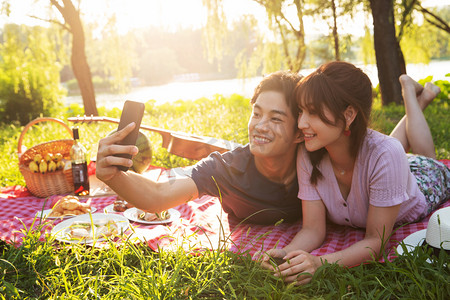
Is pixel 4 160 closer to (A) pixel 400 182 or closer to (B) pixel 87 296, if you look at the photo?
(B) pixel 87 296

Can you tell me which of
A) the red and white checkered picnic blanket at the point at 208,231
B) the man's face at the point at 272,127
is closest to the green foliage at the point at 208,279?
the red and white checkered picnic blanket at the point at 208,231

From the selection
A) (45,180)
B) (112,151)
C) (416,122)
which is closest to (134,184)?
(112,151)

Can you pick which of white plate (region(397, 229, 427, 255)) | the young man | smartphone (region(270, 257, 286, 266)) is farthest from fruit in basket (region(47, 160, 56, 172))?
white plate (region(397, 229, 427, 255))

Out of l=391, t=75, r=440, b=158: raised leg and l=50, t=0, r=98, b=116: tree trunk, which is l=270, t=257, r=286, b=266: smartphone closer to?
l=391, t=75, r=440, b=158: raised leg

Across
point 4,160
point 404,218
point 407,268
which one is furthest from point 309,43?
point 407,268

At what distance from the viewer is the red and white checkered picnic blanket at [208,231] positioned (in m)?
2.30

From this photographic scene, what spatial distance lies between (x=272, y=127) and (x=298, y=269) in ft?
2.55

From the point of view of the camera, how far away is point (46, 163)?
3.69 meters

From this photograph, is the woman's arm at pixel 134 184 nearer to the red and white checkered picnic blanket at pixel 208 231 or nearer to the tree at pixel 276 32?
the red and white checkered picnic blanket at pixel 208 231

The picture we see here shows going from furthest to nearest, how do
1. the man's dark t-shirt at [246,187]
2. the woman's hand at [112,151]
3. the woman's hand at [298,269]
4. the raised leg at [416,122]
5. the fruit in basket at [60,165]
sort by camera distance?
the fruit in basket at [60,165], the raised leg at [416,122], the man's dark t-shirt at [246,187], the woman's hand at [298,269], the woman's hand at [112,151]

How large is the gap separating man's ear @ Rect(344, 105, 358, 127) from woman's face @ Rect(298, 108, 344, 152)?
0.12 ft

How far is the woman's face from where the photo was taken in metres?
2.06

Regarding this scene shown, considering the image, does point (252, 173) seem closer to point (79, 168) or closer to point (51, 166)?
point (79, 168)

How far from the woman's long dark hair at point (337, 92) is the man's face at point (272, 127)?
0.51ft
